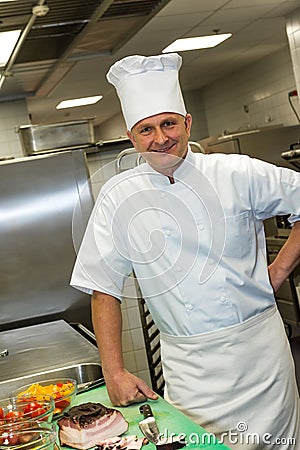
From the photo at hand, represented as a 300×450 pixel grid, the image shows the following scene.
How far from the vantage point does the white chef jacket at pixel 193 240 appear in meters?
2.04

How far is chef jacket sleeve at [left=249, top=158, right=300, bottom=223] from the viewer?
6.94 ft

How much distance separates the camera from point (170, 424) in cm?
165

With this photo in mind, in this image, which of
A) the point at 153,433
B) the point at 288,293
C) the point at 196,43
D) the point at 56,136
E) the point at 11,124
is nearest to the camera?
the point at 153,433

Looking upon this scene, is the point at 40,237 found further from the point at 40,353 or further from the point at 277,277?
the point at 277,277

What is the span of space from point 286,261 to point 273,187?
0.25m

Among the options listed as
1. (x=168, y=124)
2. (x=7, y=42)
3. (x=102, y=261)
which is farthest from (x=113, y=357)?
(x=7, y=42)

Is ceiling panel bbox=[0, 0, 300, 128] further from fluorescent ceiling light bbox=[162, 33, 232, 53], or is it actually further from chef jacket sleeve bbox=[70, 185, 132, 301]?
chef jacket sleeve bbox=[70, 185, 132, 301]

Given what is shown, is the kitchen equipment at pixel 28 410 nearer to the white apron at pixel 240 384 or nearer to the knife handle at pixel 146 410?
the knife handle at pixel 146 410

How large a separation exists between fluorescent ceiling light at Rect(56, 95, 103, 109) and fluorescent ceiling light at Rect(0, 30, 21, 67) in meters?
5.94

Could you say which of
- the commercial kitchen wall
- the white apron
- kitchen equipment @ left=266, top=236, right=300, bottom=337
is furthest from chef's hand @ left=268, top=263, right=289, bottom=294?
the commercial kitchen wall

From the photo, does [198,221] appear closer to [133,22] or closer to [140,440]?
[140,440]

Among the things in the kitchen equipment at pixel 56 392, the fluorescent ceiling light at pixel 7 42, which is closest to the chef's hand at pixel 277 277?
the kitchen equipment at pixel 56 392

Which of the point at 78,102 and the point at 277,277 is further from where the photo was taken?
the point at 78,102

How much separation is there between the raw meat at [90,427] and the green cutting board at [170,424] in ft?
0.13
